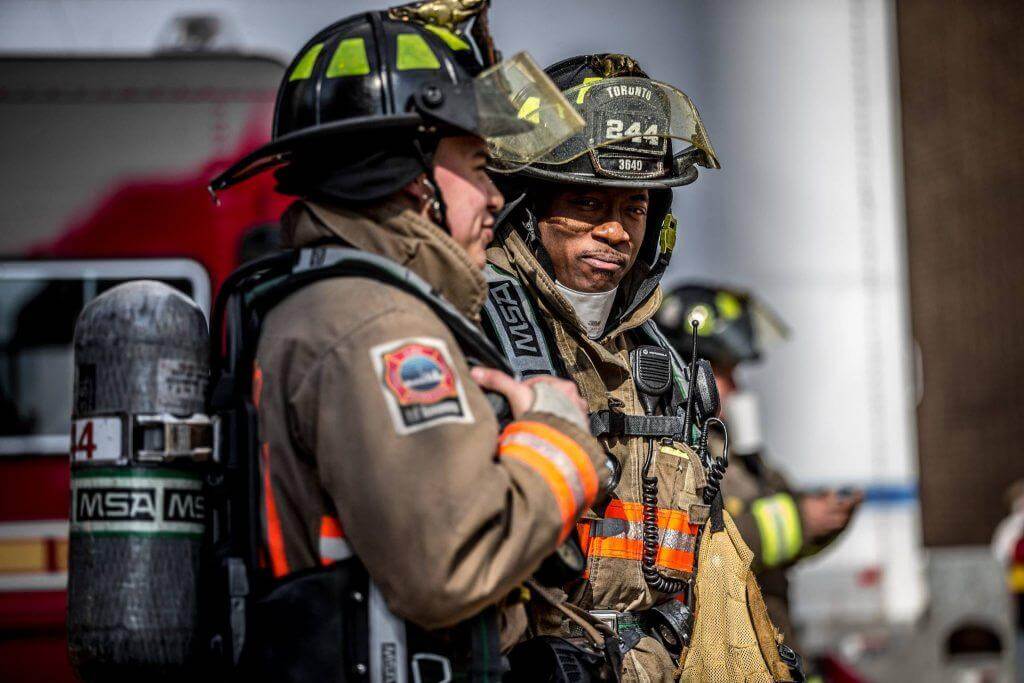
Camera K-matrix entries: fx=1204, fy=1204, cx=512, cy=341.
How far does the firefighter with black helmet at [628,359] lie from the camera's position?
2.72 m

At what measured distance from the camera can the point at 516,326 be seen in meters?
2.75

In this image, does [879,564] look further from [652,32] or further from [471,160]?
[471,160]

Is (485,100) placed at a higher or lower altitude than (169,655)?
higher

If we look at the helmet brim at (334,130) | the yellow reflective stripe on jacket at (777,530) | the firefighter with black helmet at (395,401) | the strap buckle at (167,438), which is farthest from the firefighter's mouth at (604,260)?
the yellow reflective stripe on jacket at (777,530)

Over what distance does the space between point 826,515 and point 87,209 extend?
3040 mm

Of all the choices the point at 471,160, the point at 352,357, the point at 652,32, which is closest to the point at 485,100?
the point at 471,160

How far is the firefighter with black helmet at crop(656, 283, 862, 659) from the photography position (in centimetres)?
434

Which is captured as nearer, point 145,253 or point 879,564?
point 145,253

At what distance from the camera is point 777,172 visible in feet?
19.1

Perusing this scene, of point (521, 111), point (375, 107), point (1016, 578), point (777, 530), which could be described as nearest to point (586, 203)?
point (521, 111)

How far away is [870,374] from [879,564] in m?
0.93

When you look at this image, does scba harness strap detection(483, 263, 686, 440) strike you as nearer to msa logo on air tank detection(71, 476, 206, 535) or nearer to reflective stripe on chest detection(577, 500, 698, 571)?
reflective stripe on chest detection(577, 500, 698, 571)

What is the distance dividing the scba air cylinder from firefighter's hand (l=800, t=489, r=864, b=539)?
2.86 metres

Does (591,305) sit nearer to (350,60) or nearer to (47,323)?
(350,60)
